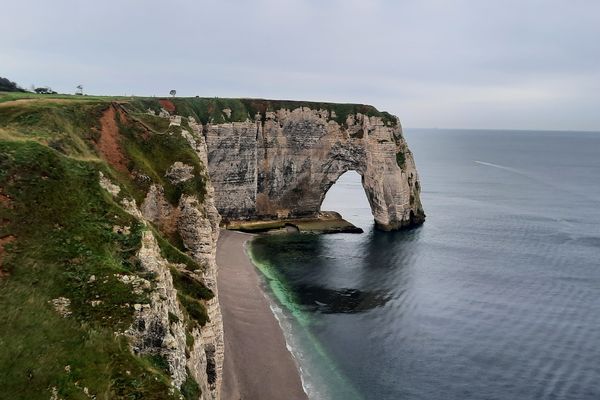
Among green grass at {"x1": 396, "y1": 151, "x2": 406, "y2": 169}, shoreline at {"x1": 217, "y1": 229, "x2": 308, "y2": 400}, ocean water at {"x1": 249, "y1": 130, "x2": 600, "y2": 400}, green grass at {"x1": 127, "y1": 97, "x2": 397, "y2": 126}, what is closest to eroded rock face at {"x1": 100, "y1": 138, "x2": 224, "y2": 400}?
shoreline at {"x1": 217, "y1": 229, "x2": 308, "y2": 400}

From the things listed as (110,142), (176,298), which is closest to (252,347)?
(176,298)

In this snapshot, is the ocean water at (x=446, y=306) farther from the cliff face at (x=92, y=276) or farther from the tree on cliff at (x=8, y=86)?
the tree on cliff at (x=8, y=86)

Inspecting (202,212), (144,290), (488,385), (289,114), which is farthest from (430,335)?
(289,114)

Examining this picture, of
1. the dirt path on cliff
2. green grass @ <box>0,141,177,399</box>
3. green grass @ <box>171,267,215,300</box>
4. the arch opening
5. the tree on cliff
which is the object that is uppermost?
the tree on cliff

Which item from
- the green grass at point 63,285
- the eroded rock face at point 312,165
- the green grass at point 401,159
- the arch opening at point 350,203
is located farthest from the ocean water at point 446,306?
the green grass at point 63,285

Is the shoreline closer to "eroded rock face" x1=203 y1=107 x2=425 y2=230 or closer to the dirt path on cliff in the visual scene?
the dirt path on cliff

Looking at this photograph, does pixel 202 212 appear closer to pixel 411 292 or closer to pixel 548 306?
pixel 411 292
